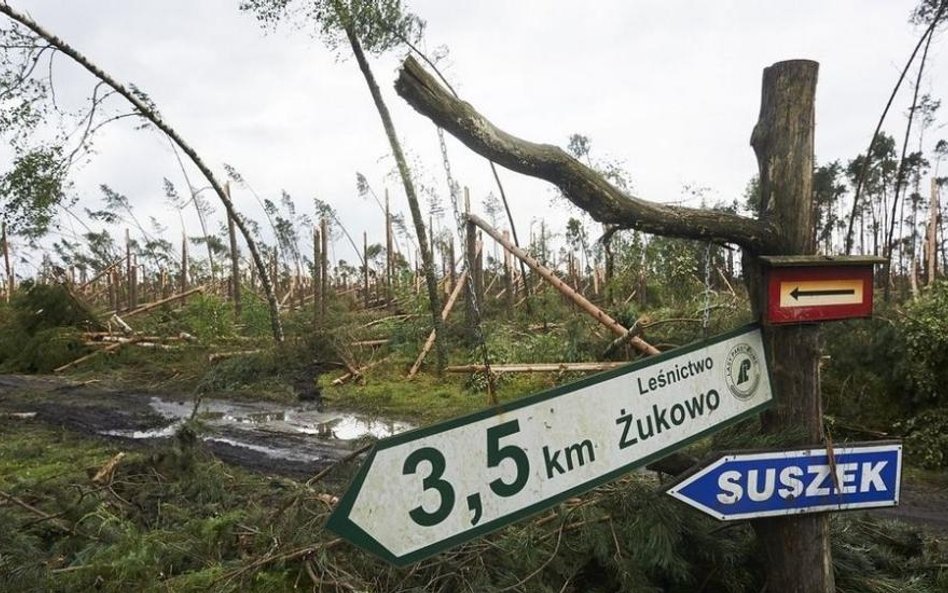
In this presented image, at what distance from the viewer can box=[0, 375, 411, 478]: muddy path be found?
6.41m

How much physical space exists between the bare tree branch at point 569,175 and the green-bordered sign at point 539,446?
377mm

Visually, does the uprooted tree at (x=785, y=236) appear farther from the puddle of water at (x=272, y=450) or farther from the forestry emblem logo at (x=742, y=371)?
the puddle of water at (x=272, y=450)

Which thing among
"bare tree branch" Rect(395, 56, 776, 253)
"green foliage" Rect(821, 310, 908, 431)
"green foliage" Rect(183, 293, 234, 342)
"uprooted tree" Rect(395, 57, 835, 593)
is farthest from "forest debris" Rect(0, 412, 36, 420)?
"green foliage" Rect(821, 310, 908, 431)

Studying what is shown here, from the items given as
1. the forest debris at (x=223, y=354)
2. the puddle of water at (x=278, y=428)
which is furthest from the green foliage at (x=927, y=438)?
the forest debris at (x=223, y=354)

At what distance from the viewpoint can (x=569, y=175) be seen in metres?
1.79

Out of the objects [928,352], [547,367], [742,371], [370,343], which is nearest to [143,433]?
[370,343]

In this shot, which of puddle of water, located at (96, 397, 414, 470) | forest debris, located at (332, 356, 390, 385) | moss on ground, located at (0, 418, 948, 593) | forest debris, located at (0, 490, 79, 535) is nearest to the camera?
moss on ground, located at (0, 418, 948, 593)

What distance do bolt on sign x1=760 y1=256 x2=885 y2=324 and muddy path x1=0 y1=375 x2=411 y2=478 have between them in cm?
424

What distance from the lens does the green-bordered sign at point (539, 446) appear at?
138 centimetres

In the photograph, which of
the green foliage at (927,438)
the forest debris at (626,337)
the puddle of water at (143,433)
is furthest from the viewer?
the forest debris at (626,337)

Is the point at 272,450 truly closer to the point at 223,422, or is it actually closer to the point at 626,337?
the point at 223,422

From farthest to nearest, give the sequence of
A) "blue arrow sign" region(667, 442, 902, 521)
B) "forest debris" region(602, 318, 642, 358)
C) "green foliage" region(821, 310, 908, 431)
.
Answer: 1. "forest debris" region(602, 318, 642, 358)
2. "green foliage" region(821, 310, 908, 431)
3. "blue arrow sign" region(667, 442, 902, 521)

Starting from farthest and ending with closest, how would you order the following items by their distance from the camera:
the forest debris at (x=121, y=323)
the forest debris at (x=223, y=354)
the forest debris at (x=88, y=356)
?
the forest debris at (x=121, y=323) → the forest debris at (x=88, y=356) → the forest debris at (x=223, y=354)

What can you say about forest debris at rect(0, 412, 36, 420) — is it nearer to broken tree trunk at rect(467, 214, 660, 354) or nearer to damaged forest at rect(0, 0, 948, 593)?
damaged forest at rect(0, 0, 948, 593)
